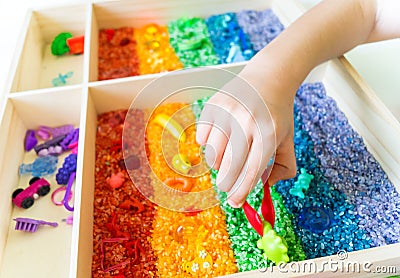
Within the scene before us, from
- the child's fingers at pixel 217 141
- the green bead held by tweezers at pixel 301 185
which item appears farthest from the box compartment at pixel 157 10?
the child's fingers at pixel 217 141

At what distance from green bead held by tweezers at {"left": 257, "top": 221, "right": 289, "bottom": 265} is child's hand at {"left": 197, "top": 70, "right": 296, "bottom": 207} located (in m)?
0.07

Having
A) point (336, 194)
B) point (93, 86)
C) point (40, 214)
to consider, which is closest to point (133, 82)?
point (93, 86)

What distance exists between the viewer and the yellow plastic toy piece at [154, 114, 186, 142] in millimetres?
830

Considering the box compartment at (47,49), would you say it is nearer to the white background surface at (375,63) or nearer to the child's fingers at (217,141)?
the white background surface at (375,63)

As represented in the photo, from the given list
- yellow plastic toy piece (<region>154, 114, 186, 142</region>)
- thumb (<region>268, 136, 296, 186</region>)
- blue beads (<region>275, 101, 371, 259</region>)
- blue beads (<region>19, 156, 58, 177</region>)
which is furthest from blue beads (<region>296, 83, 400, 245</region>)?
blue beads (<region>19, 156, 58, 177</region>)

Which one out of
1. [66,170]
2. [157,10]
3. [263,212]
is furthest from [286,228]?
[157,10]

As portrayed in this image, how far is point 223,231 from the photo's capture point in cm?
70

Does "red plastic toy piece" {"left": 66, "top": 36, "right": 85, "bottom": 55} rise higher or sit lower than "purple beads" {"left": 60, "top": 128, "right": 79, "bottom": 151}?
higher

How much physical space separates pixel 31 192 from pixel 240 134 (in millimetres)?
419

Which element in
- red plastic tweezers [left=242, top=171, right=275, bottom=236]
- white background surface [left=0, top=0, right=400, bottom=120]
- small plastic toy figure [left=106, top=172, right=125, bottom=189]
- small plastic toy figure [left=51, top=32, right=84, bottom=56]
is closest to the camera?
red plastic tweezers [left=242, top=171, right=275, bottom=236]

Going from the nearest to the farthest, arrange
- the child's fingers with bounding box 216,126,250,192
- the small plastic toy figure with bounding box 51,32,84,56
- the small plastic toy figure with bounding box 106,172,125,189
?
the child's fingers with bounding box 216,126,250,192 → the small plastic toy figure with bounding box 106,172,125,189 → the small plastic toy figure with bounding box 51,32,84,56

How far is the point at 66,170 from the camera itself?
812mm

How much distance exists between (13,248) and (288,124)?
47cm

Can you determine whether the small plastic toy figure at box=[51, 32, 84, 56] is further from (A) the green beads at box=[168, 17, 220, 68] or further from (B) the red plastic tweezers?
(B) the red plastic tweezers
